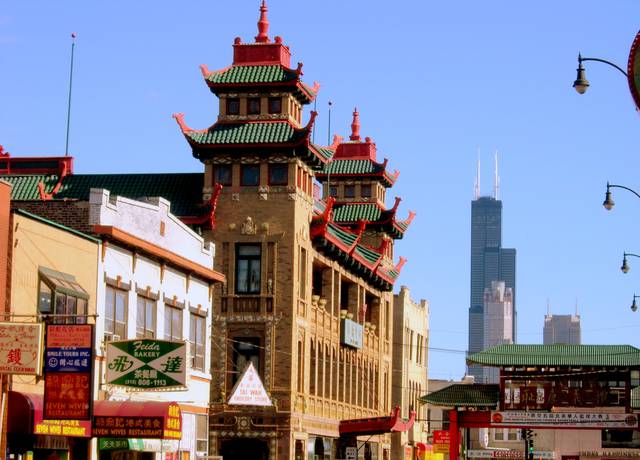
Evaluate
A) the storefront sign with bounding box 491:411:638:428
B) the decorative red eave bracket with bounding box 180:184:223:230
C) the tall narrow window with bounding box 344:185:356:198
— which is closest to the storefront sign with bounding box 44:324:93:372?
the decorative red eave bracket with bounding box 180:184:223:230

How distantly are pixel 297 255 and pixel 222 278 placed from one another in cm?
1301

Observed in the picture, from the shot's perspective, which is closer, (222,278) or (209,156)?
(222,278)

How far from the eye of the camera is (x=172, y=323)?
53312 millimetres

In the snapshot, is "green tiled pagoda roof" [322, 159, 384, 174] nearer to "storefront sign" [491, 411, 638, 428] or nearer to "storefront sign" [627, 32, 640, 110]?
"storefront sign" [491, 411, 638, 428]

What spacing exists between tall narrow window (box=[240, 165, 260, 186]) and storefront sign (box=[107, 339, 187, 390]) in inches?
1050

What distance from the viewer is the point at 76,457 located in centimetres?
4516

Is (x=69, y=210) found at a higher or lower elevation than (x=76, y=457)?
higher

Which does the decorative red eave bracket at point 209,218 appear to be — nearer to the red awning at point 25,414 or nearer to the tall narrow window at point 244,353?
the tall narrow window at point 244,353

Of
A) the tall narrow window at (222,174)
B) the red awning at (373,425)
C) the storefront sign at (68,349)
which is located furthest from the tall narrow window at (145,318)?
the red awning at (373,425)

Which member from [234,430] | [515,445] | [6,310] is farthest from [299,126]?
[515,445]

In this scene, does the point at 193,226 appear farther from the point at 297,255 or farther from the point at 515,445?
the point at 515,445

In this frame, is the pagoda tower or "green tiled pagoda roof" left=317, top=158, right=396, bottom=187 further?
"green tiled pagoda roof" left=317, top=158, right=396, bottom=187

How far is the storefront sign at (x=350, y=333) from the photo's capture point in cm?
8181

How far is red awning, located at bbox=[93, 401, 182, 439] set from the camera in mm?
44469
